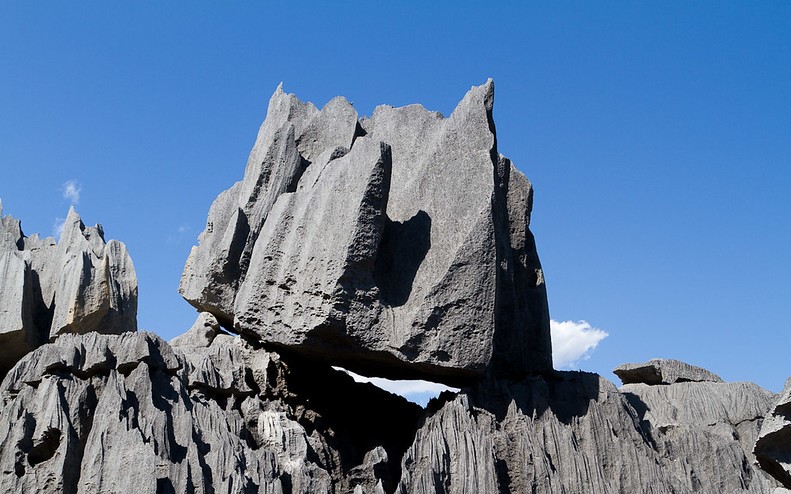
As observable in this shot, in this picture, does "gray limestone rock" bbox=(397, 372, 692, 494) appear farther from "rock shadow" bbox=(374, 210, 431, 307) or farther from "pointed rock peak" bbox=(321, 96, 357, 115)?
"pointed rock peak" bbox=(321, 96, 357, 115)

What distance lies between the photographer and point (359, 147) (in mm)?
17781

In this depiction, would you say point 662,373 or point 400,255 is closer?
point 400,255

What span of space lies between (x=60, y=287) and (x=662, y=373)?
13660 millimetres

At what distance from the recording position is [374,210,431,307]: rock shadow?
17.5m

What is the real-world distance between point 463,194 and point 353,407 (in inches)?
180

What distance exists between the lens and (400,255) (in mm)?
Answer: 17969

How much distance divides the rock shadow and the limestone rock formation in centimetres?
219

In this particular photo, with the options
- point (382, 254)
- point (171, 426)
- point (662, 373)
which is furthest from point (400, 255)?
point (662, 373)

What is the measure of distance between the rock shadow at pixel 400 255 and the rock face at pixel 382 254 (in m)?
0.02

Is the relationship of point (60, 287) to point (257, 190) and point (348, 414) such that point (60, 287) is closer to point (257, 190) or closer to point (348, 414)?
point (257, 190)

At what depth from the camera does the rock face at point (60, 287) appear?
18688mm

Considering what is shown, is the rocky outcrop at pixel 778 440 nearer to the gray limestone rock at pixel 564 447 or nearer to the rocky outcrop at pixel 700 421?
the gray limestone rock at pixel 564 447

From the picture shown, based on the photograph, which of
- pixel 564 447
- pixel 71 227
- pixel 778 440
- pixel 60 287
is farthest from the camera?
pixel 71 227

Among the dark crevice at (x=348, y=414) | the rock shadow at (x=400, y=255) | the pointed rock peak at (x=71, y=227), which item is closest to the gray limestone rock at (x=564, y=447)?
the dark crevice at (x=348, y=414)
